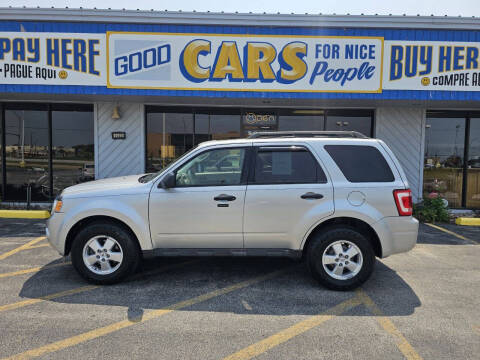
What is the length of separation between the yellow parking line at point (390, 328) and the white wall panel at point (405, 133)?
265 inches

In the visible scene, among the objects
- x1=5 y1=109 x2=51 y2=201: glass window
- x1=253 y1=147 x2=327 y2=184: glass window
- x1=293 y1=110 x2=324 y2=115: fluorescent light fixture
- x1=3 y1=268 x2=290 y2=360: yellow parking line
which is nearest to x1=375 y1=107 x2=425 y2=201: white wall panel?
x1=293 y1=110 x2=324 y2=115: fluorescent light fixture

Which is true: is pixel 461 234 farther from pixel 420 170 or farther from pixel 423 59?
pixel 423 59

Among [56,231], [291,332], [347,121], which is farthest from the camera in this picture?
[347,121]

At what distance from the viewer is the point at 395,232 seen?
441 centimetres

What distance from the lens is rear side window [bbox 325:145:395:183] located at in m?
4.46

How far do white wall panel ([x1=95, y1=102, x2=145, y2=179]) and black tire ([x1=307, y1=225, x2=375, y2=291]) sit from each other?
6.85m

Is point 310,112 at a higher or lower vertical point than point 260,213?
higher

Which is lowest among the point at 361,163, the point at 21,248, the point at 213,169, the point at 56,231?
the point at 21,248

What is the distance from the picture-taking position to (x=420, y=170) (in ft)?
33.4

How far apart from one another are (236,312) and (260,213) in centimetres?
121

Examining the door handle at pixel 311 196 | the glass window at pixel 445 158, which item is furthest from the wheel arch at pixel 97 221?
the glass window at pixel 445 158

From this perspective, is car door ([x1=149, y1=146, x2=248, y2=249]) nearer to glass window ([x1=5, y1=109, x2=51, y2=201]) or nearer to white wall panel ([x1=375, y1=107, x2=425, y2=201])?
white wall panel ([x1=375, y1=107, x2=425, y2=201])

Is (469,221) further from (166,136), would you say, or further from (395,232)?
(166,136)

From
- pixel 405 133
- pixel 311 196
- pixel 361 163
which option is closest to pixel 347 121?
pixel 405 133
